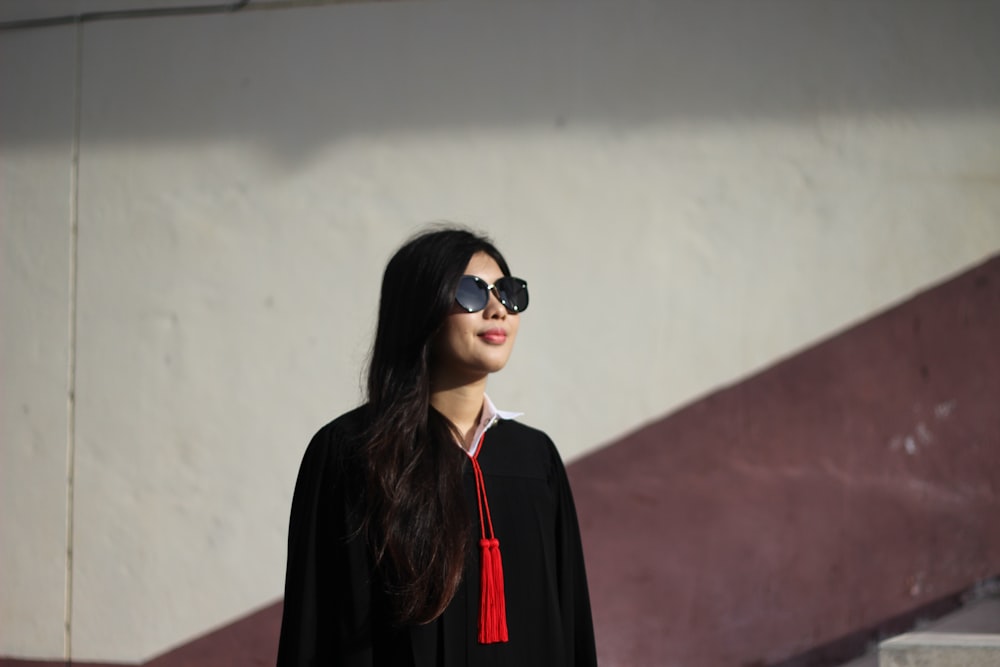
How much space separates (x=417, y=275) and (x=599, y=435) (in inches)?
77.8

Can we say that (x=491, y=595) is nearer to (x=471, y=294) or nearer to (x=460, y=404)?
(x=460, y=404)

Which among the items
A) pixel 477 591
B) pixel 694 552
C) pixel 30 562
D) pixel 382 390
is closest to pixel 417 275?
pixel 382 390

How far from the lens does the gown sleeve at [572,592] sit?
106 inches

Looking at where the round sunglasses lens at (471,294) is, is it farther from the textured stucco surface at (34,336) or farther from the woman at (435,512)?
the textured stucco surface at (34,336)

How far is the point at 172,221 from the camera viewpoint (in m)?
4.76

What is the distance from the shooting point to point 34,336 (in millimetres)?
4836

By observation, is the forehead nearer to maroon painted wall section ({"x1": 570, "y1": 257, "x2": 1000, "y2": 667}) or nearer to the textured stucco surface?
maroon painted wall section ({"x1": 570, "y1": 257, "x2": 1000, "y2": 667})

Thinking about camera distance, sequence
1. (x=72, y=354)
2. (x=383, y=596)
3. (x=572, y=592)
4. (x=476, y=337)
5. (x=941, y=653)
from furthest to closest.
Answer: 1. (x=72, y=354)
2. (x=941, y=653)
3. (x=572, y=592)
4. (x=476, y=337)
5. (x=383, y=596)

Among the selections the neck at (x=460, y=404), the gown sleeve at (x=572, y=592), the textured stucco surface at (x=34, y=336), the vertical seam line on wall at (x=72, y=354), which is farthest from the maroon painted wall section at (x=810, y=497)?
the textured stucco surface at (x=34, y=336)

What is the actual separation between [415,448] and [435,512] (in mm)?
162

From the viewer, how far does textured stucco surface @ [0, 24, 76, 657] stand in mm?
4754

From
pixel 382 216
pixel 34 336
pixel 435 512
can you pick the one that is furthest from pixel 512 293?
pixel 34 336

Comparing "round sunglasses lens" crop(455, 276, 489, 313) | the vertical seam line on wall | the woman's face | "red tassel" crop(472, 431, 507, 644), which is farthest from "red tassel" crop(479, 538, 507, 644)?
the vertical seam line on wall

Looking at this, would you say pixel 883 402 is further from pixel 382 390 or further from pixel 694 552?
pixel 382 390
